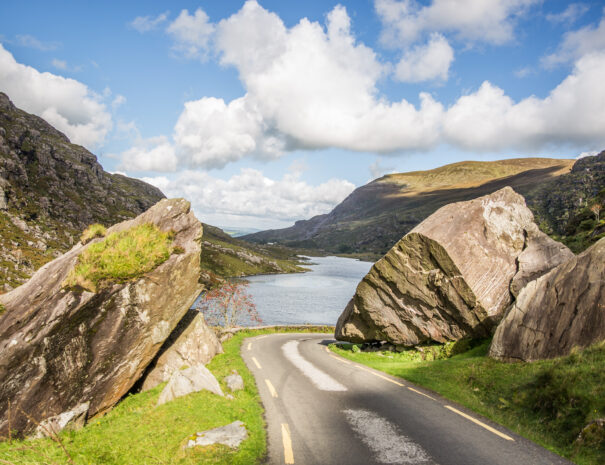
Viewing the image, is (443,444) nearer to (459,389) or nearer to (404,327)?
(459,389)

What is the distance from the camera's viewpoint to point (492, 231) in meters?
21.0

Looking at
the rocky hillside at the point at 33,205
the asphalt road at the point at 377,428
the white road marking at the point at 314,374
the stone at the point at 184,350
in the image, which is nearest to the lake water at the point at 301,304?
the white road marking at the point at 314,374

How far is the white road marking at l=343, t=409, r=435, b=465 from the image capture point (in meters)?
7.39

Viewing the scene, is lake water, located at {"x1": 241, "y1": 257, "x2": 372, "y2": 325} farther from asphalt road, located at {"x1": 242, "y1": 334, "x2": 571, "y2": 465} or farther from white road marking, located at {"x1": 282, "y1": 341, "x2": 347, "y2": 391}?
asphalt road, located at {"x1": 242, "y1": 334, "x2": 571, "y2": 465}

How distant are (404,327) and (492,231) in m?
8.38

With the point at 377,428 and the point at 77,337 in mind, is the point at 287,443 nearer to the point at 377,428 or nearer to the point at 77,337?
the point at 377,428

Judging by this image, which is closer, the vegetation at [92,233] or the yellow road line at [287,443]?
the yellow road line at [287,443]

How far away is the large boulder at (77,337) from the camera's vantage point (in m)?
11.7

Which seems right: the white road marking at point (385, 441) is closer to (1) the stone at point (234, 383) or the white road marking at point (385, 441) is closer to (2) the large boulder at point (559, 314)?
(1) the stone at point (234, 383)

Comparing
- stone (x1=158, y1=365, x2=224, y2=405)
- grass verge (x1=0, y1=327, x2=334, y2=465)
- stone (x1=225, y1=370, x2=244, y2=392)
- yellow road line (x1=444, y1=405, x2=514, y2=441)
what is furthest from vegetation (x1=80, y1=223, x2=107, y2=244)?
yellow road line (x1=444, y1=405, x2=514, y2=441)

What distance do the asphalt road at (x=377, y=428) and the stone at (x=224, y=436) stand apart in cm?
81

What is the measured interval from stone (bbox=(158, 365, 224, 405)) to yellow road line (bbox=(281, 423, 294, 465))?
12.1ft

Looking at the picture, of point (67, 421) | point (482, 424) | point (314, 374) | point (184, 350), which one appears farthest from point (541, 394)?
point (184, 350)

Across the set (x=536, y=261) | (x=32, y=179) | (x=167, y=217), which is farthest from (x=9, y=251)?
(x=536, y=261)
